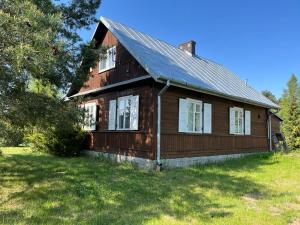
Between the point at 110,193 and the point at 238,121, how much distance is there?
10.1 meters

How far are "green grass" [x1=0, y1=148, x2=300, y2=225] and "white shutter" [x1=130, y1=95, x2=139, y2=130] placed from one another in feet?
5.57

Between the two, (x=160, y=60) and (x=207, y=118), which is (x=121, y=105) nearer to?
(x=160, y=60)

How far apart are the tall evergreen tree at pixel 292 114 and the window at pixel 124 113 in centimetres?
2063

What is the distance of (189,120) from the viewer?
12.3 metres

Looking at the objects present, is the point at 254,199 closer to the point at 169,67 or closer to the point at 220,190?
the point at 220,190

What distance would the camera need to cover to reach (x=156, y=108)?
10.8 meters

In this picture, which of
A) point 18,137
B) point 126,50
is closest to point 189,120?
point 126,50

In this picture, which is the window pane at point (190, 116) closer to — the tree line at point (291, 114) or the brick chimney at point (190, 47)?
the brick chimney at point (190, 47)

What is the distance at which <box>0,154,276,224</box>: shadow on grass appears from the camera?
5641 mm

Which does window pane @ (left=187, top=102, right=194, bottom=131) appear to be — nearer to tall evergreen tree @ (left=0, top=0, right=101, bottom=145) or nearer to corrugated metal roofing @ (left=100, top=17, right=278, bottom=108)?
corrugated metal roofing @ (left=100, top=17, right=278, bottom=108)

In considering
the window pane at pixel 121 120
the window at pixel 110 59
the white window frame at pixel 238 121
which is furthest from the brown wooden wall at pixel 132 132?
the white window frame at pixel 238 121

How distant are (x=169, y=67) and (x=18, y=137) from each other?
21.4 feet

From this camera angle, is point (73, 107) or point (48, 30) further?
point (73, 107)

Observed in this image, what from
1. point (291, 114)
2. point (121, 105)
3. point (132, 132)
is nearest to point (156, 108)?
point (132, 132)
